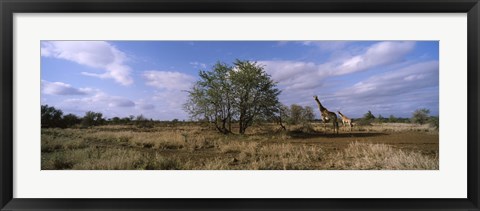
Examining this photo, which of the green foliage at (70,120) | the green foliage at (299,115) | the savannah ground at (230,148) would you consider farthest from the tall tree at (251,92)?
the green foliage at (70,120)

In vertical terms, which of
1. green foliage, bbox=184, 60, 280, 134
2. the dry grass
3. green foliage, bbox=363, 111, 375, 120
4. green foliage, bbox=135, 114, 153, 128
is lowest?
the dry grass

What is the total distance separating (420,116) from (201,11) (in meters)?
3.01

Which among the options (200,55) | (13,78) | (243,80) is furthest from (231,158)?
(13,78)

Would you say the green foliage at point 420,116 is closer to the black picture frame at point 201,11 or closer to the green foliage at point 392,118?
the green foliage at point 392,118

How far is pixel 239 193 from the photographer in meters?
3.05

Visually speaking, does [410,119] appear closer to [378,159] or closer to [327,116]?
[378,159]

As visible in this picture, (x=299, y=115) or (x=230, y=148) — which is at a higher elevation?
(x=299, y=115)

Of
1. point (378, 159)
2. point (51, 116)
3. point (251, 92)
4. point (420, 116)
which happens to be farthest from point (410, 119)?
point (51, 116)

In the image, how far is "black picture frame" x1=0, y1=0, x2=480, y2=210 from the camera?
3.00 meters

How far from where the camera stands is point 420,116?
3260 millimetres

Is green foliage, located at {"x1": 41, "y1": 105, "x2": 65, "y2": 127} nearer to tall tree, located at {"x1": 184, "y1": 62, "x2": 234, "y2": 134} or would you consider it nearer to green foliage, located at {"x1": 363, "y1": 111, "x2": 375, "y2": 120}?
tall tree, located at {"x1": 184, "y1": 62, "x2": 234, "y2": 134}

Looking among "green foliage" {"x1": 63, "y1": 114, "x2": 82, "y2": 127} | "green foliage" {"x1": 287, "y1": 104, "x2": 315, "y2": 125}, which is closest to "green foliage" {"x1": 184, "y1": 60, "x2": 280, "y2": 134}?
"green foliage" {"x1": 287, "y1": 104, "x2": 315, "y2": 125}

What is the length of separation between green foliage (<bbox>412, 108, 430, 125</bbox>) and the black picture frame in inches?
18.8

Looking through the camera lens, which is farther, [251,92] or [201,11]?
[251,92]
